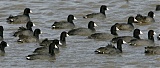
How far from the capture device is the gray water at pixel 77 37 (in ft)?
81.4

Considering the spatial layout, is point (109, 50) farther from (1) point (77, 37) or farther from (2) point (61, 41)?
(1) point (77, 37)

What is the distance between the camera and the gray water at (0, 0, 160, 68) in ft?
81.4

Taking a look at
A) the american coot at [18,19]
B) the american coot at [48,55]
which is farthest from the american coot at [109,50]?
the american coot at [18,19]

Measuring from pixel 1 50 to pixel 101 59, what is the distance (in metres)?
3.41

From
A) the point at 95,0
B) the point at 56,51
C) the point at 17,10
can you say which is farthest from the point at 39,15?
the point at 56,51

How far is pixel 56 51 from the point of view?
2630 centimetres

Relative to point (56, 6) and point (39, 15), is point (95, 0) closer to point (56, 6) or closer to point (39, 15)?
point (56, 6)

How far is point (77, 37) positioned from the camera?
29781 mm

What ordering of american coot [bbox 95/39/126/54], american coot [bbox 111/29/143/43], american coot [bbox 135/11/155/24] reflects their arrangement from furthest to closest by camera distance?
american coot [bbox 135/11/155/24] < american coot [bbox 111/29/143/43] < american coot [bbox 95/39/126/54]

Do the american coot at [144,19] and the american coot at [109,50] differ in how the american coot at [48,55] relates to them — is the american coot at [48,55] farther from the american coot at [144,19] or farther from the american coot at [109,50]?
the american coot at [144,19]

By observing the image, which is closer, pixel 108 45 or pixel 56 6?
pixel 108 45

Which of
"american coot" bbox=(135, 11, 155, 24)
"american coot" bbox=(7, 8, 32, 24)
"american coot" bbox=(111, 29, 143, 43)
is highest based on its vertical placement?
"american coot" bbox=(111, 29, 143, 43)

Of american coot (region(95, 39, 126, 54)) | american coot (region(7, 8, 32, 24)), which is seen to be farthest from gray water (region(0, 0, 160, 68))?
american coot (region(7, 8, 32, 24))

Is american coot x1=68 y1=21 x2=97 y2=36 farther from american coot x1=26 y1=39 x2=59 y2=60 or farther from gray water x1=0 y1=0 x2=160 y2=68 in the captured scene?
american coot x1=26 y1=39 x2=59 y2=60
